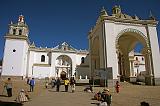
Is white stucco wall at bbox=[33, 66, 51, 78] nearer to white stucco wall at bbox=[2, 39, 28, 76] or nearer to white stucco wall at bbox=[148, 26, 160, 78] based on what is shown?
white stucco wall at bbox=[2, 39, 28, 76]

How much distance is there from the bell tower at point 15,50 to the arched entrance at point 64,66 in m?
13.4

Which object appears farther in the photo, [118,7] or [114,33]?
[118,7]

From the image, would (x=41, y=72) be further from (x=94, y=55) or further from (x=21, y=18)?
(x=94, y=55)

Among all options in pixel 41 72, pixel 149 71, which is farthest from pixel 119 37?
pixel 41 72

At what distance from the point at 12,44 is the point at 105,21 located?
72.1 feet

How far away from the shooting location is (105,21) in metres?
22.3

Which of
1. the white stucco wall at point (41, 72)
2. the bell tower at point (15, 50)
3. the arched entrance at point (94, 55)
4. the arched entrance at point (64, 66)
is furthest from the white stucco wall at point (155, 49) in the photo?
the white stucco wall at point (41, 72)

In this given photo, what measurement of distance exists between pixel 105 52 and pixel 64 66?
97.1ft

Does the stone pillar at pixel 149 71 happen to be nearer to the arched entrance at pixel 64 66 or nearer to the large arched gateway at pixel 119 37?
the large arched gateway at pixel 119 37

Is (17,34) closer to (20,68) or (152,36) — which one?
(20,68)

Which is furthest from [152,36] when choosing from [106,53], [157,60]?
[106,53]

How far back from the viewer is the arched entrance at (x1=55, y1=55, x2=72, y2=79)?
4907 cm

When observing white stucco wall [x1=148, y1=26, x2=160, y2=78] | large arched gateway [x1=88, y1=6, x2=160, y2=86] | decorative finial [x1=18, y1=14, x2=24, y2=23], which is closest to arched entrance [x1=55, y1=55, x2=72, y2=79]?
decorative finial [x1=18, y1=14, x2=24, y2=23]

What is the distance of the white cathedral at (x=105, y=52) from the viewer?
2191 centimetres
